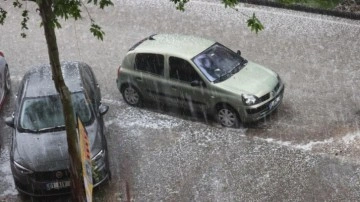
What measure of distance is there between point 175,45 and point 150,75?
2.86ft

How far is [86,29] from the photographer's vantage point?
18.5 meters

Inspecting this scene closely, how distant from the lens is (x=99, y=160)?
11.1 m

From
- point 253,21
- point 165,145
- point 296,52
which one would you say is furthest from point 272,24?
point 253,21

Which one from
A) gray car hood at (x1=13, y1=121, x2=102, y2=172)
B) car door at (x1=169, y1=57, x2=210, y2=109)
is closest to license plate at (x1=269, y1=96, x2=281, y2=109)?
car door at (x1=169, y1=57, x2=210, y2=109)

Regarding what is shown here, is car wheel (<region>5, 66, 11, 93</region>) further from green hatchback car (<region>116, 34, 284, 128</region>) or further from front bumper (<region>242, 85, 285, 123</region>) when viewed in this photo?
front bumper (<region>242, 85, 285, 123</region>)

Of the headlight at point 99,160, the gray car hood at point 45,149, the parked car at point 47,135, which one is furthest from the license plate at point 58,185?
the headlight at point 99,160

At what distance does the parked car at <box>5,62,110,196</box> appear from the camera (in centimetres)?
1084

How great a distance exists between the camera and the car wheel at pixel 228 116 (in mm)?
13188

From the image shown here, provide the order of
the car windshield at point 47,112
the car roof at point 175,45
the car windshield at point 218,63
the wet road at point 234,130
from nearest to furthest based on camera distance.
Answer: the wet road at point 234,130 < the car windshield at point 47,112 < the car windshield at point 218,63 < the car roof at point 175,45

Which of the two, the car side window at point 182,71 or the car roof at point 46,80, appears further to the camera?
the car side window at point 182,71

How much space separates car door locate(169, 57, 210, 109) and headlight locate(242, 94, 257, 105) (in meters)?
0.81

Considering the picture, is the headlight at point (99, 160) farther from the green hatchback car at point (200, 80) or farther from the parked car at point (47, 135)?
the green hatchback car at point (200, 80)

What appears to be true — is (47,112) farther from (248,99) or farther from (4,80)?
(248,99)

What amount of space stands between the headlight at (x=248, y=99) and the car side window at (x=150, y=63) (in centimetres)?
201
